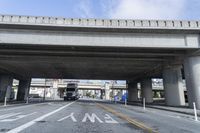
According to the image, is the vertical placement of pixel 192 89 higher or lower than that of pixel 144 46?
lower

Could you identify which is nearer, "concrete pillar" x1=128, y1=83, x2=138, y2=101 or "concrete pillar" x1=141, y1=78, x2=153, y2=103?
"concrete pillar" x1=141, y1=78, x2=153, y2=103

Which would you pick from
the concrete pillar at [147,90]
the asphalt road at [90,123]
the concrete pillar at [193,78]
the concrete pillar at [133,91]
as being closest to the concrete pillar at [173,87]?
the concrete pillar at [193,78]

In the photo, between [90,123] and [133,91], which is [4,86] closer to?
A: [133,91]

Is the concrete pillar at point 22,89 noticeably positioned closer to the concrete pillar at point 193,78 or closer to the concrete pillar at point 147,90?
the concrete pillar at point 147,90

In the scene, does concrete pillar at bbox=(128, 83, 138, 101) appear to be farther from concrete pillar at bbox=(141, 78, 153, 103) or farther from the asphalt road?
the asphalt road

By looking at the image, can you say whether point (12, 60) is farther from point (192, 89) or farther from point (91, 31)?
point (192, 89)

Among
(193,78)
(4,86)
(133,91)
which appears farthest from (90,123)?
(133,91)

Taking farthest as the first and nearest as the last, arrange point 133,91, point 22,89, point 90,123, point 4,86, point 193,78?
1. point 133,91
2. point 22,89
3. point 4,86
4. point 193,78
5. point 90,123

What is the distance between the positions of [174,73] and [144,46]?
10847 millimetres

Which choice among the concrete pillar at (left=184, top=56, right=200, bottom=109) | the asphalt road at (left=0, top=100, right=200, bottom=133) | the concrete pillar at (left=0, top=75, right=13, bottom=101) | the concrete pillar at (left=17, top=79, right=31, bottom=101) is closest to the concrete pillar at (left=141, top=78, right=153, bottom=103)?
the concrete pillar at (left=184, top=56, right=200, bottom=109)

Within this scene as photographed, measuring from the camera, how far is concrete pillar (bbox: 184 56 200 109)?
Answer: 23.8 meters

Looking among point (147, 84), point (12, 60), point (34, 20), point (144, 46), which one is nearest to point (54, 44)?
point (34, 20)

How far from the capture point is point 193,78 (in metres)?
24.3

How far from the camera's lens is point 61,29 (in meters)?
24.2
